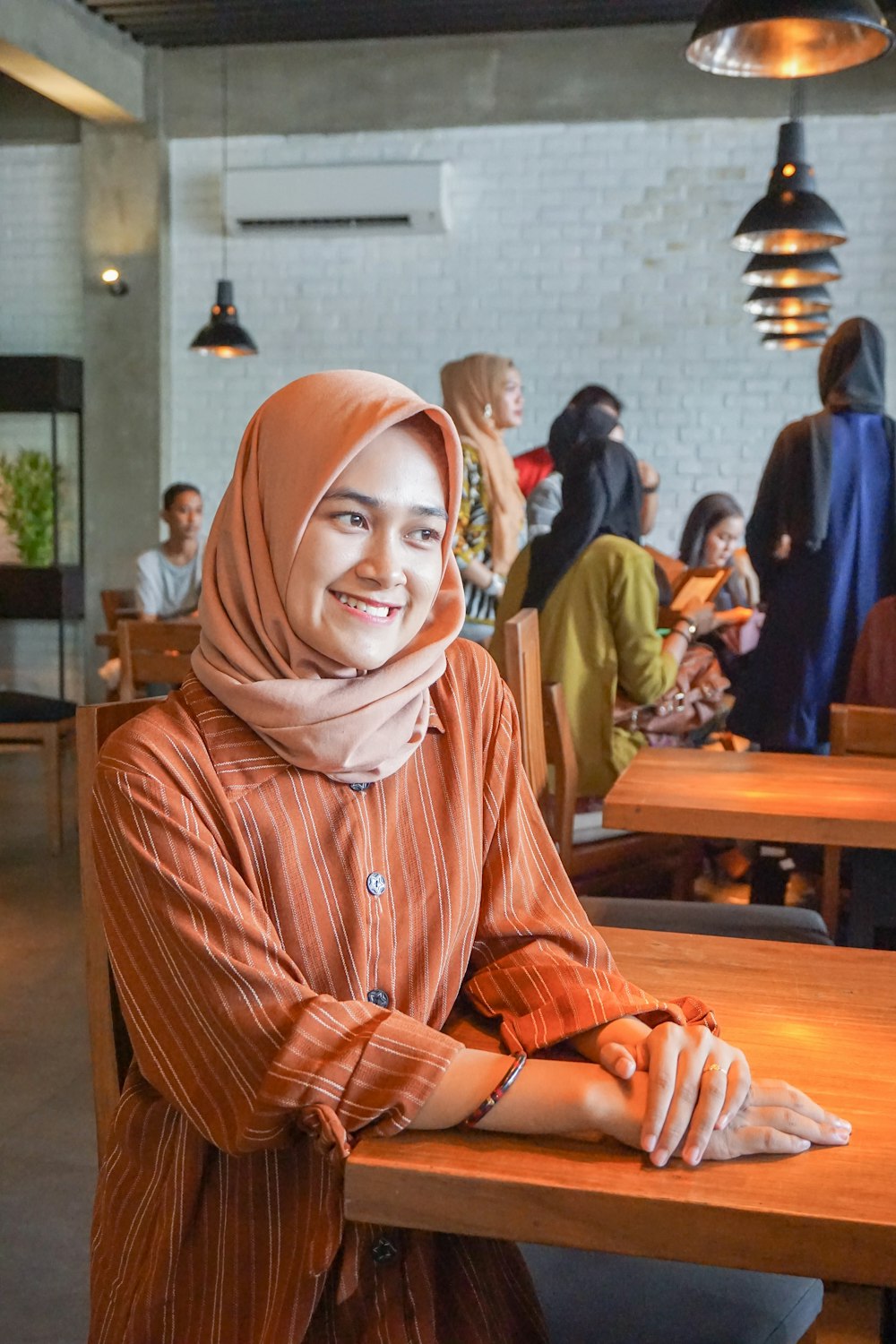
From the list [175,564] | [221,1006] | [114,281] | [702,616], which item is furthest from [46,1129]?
[114,281]

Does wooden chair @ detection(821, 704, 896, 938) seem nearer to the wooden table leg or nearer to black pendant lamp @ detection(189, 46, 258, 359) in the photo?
the wooden table leg

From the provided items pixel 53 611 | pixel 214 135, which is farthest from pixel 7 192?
pixel 53 611

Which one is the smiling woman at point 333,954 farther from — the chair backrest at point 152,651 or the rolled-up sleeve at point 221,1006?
the chair backrest at point 152,651

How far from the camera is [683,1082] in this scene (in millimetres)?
952

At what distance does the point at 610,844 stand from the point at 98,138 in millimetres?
6126

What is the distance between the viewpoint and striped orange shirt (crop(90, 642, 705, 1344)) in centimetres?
100

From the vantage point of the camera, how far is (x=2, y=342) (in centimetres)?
780

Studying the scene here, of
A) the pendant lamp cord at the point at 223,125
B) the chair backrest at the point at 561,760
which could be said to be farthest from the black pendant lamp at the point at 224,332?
the chair backrest at the point at 561,760

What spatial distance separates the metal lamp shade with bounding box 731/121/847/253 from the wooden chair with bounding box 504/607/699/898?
2.30 metres

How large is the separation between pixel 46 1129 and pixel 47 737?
2.58 meters

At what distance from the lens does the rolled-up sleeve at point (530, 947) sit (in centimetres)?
112

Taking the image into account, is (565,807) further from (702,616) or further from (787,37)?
(702,616)

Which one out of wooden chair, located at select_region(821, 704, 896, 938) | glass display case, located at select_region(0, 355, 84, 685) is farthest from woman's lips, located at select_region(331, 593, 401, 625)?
glass display case, located at select_region(0, 355, 84, 685)

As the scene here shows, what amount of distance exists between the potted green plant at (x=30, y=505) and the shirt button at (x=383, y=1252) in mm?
7018
